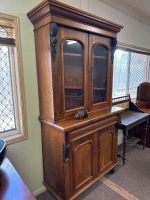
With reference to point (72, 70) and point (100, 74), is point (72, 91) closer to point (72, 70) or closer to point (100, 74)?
point (72, 70)

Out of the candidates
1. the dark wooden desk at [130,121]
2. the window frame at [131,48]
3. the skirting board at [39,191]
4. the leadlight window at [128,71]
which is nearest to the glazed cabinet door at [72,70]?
the dark wooden desk at [130,121]

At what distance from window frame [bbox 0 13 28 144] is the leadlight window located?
178 centimetres

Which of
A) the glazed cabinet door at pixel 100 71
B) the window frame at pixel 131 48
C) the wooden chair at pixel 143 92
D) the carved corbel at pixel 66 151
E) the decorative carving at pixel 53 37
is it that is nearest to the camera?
the decorative carving at pixel 53 37

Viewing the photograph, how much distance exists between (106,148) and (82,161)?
1.47 ft

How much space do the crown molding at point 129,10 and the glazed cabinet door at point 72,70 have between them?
1.17 meters

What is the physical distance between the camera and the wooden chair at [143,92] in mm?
3125

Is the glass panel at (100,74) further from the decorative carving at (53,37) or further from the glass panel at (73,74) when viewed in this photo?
the decorative carving at (53,37)

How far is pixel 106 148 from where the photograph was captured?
6.24 feet

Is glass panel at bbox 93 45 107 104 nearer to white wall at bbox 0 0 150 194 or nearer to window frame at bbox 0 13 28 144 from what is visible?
white wall at bbox 0 0 150 194

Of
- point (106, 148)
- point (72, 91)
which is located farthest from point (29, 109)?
point (106, 148)

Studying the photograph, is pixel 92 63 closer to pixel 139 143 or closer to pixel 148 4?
pixel 148 4

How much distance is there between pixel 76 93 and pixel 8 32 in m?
0.89

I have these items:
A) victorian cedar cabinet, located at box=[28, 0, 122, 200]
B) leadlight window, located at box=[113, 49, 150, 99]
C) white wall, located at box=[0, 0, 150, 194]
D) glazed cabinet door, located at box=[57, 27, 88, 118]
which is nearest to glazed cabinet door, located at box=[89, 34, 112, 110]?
victorian cedar cabinet, located at box=[28, 0, 122, 200]

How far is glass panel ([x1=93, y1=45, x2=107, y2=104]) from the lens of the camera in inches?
69.3
